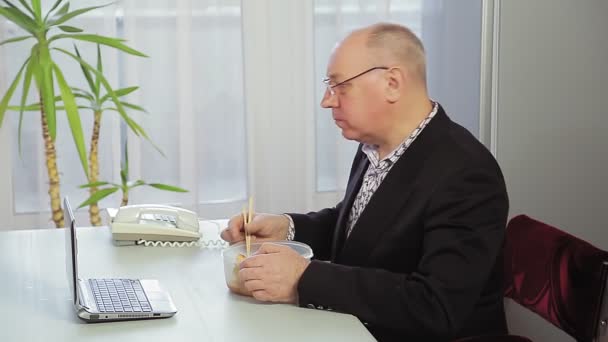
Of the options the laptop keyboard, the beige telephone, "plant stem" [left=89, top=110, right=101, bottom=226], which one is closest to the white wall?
"plant stem" [left=89, top=110, right=101, bottom=226]

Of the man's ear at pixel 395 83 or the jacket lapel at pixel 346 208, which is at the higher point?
the man's ear at pixel 395 83

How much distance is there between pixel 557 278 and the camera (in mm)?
1843

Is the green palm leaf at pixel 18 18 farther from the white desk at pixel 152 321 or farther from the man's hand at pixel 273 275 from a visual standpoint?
A: the man's hand at pixel 273 275

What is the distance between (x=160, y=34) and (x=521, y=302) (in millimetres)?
2432

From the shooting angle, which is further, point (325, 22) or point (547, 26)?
point (325, 22)

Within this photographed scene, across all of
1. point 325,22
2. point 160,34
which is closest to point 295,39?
point 325,22

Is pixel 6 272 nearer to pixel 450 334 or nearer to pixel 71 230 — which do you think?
pixel 71 230

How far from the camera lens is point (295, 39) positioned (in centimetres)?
404

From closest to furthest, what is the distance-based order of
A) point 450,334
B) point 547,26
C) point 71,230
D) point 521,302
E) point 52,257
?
point 71,230
point 450,334
point 521,302
point 52,257
point 547,26

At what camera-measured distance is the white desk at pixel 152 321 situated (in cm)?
155

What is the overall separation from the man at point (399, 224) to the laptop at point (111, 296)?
7.0 inches

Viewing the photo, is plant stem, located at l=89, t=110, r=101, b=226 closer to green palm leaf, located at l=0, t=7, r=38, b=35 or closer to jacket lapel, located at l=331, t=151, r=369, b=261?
green palm leaf, located at l=0, t=7, r=38, b=35

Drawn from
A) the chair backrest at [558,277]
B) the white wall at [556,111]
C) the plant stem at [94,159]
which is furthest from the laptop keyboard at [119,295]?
the white wall at [556,111]

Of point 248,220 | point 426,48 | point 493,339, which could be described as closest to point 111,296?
point 248,220
